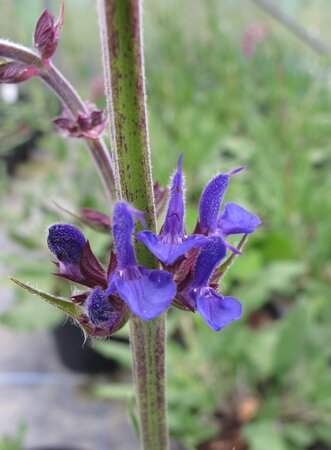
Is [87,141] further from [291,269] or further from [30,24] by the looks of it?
[30,24]

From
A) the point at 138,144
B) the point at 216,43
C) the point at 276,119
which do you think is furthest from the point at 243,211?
the point at 216,43

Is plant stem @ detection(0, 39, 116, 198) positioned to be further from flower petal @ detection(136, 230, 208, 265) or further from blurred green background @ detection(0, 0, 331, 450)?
blurred green background @ detection(0, 0, 331, 450)

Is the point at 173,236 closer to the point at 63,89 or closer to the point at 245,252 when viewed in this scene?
the point at 63,89

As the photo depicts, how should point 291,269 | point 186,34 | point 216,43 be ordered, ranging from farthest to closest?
point 186,34
point 216,43
point 291,269

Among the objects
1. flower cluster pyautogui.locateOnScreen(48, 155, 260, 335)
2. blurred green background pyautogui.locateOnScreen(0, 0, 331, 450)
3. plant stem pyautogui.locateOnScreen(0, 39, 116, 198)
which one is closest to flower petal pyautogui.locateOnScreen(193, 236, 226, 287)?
flower cluster pyautogui.locateOnScreen(48, 155, 260, 335)

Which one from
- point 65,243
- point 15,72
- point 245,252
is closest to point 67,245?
point 65,243

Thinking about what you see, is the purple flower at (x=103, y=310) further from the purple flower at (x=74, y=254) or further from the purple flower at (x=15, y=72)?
the purple flower at (x=15, y=72)

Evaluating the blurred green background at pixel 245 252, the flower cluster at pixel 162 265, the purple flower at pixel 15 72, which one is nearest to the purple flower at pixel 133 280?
the flower cluster at pixel 162 265
